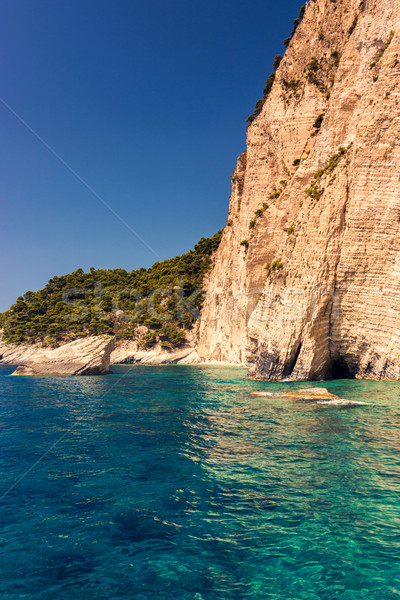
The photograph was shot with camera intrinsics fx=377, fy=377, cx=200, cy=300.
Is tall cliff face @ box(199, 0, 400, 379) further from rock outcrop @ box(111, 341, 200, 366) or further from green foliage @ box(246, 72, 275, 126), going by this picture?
rock outcrop @ box(111, 341, 200, 366)

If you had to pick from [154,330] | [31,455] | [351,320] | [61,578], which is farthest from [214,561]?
[154,330]

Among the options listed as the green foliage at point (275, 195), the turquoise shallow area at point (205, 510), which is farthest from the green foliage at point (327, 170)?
the turquoise shallow area at point (205, 510)

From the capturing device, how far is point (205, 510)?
7.86 meters

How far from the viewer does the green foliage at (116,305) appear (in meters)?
79.3

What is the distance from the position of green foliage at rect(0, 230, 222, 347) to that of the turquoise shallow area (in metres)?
61.4

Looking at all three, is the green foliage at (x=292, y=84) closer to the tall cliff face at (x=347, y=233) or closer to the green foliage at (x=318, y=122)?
the tall cliff face at (x=347, y=233)

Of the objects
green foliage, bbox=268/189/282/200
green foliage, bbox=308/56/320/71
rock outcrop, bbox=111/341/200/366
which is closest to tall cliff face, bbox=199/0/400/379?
green foliage, bbox=308/56/320/71

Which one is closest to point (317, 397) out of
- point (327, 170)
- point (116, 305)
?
point (327, 170)

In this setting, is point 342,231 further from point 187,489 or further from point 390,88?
point 187,489

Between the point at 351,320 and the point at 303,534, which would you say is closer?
the point at 303,534

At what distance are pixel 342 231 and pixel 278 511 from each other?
25006 millimetres

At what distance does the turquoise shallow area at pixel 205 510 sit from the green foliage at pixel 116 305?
61.4 m

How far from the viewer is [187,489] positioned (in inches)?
354

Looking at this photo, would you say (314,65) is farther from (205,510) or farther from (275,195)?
(205,510)
